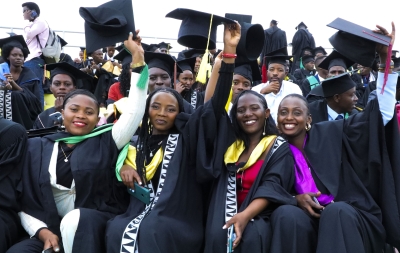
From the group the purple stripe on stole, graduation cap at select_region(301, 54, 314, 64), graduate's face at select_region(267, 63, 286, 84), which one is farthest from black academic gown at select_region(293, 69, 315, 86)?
the purple stripe on stole

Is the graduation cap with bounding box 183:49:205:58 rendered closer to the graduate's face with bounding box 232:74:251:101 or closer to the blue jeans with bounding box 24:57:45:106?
the blue jeans with bounding box 24:57:45:106

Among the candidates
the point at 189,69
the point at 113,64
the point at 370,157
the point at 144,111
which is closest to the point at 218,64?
the point at 144,111

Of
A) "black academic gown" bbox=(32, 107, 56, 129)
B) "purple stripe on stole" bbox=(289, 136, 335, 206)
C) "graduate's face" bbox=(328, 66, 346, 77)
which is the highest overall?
"graduate's face" bbox=(328, 66, 346, 77)

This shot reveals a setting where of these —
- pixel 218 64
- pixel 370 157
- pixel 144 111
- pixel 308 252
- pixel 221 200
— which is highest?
pixel 218 64

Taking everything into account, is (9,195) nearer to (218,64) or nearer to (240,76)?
(218,64)

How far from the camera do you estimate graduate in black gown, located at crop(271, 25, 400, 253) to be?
386cm

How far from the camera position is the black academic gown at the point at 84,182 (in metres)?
4.28

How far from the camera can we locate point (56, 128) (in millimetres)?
4875

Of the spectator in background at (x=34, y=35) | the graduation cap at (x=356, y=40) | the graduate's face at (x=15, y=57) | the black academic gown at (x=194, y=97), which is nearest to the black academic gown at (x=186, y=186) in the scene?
the graduation cap at (x=356, y=40)

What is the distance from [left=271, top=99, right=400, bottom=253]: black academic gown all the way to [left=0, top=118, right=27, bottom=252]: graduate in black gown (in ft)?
6.62

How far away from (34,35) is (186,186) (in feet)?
19.8

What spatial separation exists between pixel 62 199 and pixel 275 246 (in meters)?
1.74

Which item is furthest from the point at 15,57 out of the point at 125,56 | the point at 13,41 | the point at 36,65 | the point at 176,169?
the point at 176,169

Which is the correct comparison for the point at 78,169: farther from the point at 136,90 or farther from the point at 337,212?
the point at 337,212
